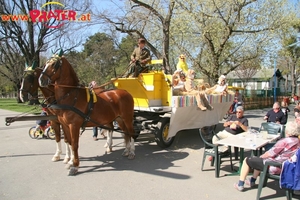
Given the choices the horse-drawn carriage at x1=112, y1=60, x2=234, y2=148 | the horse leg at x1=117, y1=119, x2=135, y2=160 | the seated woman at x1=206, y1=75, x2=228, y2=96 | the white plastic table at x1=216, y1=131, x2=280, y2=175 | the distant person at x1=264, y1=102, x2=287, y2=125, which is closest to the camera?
the white plastic table at x1=216, y1=131, x2=280, y2=175

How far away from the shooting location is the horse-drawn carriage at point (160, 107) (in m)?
6.72

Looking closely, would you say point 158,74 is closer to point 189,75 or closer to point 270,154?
point 189,75

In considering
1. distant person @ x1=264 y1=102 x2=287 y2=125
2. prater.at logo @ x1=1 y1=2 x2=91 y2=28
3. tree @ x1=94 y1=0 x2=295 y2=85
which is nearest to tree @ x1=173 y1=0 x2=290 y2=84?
tree @ x1=94 y1=0 x2=295 y2=85

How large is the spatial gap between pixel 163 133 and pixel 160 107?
2.57 feet

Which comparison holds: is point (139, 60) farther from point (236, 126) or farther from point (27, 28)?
point (27, 28)

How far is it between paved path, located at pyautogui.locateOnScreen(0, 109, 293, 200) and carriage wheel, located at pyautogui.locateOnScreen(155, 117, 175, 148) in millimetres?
192

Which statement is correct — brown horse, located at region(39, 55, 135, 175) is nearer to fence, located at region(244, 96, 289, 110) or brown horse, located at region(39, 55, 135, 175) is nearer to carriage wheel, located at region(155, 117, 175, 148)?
carriage wheel, located at region(155, 117, 175, 148)

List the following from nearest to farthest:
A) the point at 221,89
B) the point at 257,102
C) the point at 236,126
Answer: the point at 236,126 → the point at 221,89 → the point at 257,102

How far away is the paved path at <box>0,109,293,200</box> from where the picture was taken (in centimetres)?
420

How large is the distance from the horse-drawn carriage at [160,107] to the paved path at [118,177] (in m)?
0.61

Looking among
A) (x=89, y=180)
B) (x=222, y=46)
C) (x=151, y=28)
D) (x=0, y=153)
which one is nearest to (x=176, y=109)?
(x=89, y=180)

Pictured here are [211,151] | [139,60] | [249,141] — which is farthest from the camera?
[139,60]

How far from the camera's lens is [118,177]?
16.4 ft

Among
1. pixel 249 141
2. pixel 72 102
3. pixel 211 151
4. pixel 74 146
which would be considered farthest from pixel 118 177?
pixel 249 141
